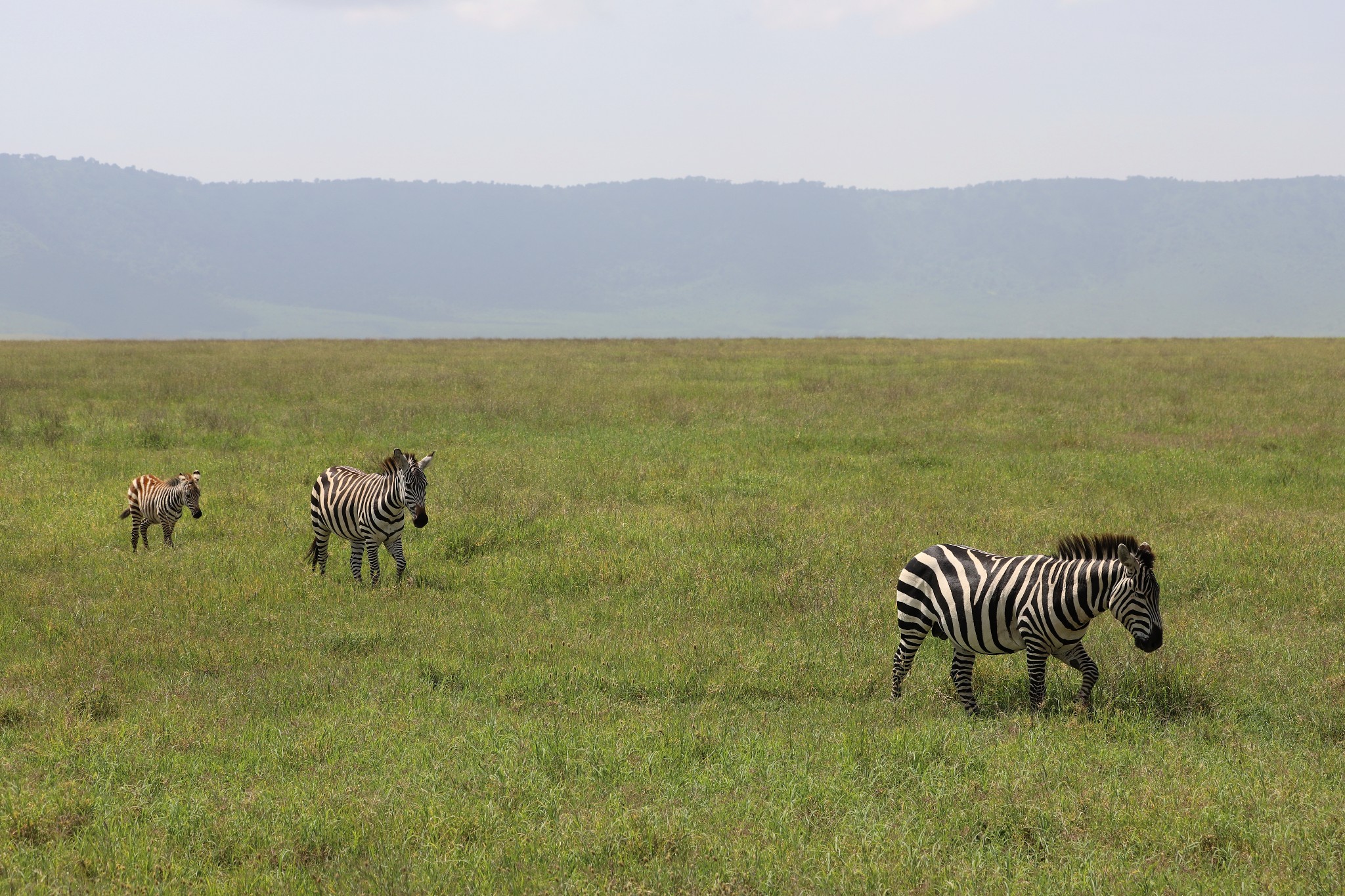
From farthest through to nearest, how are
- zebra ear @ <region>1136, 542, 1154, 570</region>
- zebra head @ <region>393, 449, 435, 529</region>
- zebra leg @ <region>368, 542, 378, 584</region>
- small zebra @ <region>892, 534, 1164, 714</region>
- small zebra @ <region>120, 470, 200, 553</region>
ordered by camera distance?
small zebra @ <region>120, 470, 200, 553</region> < zebra leg @ <region>368, 542, 378, 584</region> < zebra head @ <region>393, 449, 435, 529</region> < small zebra @ <region>892, 534, 1164, 714</region> < zebra ear @ <region>1136, 542, 1154, 570</region>

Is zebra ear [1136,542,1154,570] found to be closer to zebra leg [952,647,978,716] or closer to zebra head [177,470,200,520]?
zebra leg [952,647,978,716]

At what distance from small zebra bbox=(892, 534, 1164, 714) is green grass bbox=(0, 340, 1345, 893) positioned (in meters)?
0.44

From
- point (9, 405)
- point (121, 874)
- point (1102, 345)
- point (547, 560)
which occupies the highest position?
point (1102, 345)

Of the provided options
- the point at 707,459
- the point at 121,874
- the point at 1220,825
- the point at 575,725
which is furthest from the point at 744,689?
the point at 707,459

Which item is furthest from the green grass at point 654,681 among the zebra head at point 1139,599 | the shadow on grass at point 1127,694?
the zebra head at point 1139,599

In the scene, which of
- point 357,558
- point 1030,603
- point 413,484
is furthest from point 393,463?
point 1030,603

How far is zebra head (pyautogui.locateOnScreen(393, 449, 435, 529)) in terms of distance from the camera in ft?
35.6

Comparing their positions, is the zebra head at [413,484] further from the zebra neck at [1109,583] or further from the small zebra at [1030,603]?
the zebra neck at [1109,583]

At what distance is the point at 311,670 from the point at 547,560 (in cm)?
384

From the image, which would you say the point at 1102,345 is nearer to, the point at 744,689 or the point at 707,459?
the point at 707,459

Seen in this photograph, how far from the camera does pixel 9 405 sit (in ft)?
84.5

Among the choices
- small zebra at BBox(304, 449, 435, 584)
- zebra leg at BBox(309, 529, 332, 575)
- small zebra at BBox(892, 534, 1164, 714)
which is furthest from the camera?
zebra leg at BBox(309, 529, 332, 575)

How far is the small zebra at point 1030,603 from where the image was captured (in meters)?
7.11

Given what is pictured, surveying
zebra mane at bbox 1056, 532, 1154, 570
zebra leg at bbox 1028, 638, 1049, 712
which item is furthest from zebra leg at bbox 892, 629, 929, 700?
zebra mane at bbox 1056, 532, 1154, 570
